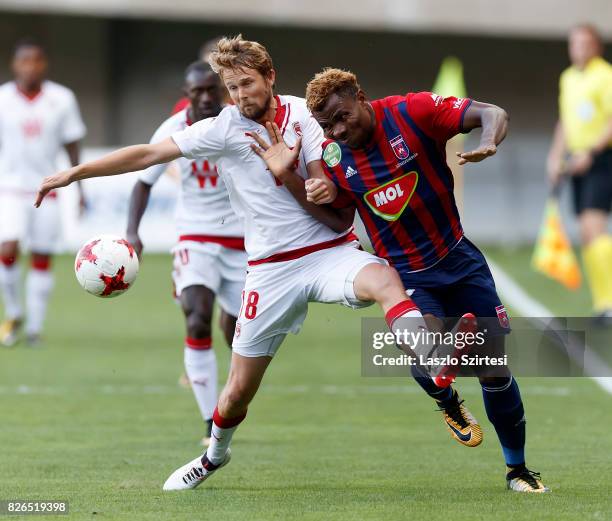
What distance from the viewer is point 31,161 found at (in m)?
13.1

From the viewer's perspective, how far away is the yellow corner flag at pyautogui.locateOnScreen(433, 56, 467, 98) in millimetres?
22938

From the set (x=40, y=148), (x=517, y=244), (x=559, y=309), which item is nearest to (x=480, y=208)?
(x=517, y=244)

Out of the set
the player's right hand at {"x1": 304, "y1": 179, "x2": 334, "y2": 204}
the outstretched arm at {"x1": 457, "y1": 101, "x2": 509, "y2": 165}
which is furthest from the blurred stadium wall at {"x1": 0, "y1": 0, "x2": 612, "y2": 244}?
the player's right hand at {"x1": 304, "y1": 179, "x2": 334, "y2": 204}

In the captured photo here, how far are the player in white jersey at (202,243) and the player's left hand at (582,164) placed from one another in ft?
19.7

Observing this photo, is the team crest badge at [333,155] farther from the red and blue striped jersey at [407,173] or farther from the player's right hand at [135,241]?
the player's right hand at [135,241]

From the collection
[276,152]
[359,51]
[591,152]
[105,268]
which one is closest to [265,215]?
[276,152]

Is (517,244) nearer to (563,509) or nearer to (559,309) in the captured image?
(559,309)

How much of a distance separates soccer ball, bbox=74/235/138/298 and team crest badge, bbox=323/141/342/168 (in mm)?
1234

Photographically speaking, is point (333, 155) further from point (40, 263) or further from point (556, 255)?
point (556, 255)

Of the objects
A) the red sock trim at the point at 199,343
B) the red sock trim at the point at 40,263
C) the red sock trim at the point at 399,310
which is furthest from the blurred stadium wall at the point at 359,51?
the red sock trim at the point at 399,310

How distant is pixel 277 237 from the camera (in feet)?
21.6

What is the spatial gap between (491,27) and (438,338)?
69.8ft

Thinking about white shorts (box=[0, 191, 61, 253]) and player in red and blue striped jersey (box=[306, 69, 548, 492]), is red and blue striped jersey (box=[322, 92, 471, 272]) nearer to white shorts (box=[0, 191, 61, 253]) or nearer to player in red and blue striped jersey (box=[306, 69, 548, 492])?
player in red and blue striped jersey (box=[306, 69, 548, 492])

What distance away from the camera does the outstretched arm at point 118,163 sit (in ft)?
20.3
